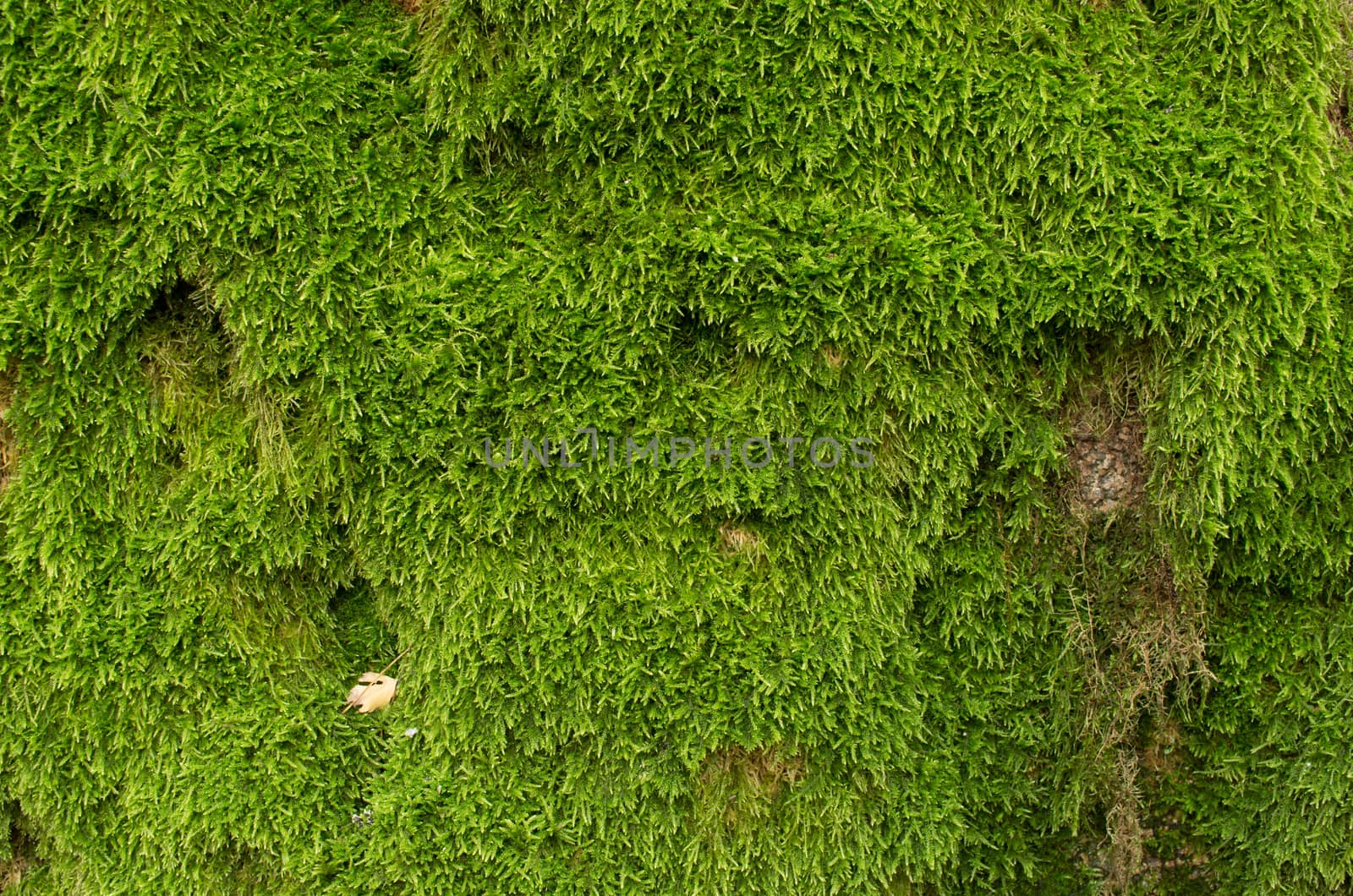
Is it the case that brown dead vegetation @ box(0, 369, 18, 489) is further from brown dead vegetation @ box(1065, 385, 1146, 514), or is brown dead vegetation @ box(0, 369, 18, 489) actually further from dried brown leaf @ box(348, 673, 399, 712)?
brown dead vegetation @ box(1065, 385, 1146, 514)

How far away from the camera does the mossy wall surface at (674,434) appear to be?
1793mm

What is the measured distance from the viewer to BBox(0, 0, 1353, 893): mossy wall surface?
179 cm

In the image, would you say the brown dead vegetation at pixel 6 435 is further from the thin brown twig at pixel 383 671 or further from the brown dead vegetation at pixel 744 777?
the brown dead vegetation at pixel 744 777

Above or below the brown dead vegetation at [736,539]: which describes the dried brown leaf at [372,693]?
below

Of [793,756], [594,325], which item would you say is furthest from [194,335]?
[793,756]

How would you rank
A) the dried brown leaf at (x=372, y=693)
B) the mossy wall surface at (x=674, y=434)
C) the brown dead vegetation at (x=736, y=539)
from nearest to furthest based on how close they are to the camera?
1. the mossy wall surface at (x=674, y=434)
2. the brown dead vegetation at (x=736, y=539)
3. the dried brown leaf at (x=372, y=693)

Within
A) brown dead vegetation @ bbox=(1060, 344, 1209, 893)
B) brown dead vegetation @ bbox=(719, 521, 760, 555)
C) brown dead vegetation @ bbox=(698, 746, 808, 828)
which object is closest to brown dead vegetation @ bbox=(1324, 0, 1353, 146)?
brown dead vegetation @ bbox=(1060, 344, 1209, 893)

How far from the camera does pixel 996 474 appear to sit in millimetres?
1979

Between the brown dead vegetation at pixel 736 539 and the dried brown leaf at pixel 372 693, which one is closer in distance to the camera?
the brown dead vegetation at pixel 736 539

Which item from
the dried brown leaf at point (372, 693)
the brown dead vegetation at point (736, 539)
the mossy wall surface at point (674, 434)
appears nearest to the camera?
the mossy wall surface at point (674, 434)

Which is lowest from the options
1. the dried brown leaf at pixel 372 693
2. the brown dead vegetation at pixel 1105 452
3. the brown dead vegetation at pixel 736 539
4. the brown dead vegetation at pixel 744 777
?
the brown dead vegetation at pixel 744 777

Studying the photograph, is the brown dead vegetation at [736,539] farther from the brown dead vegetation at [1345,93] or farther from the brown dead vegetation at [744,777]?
the brown dead vegetation at [1345,93]

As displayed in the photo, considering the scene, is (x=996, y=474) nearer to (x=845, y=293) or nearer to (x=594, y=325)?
(x=845, y=293)

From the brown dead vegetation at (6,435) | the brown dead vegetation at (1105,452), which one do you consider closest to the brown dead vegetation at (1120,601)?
the brown dead vegetation at (1105,452)
